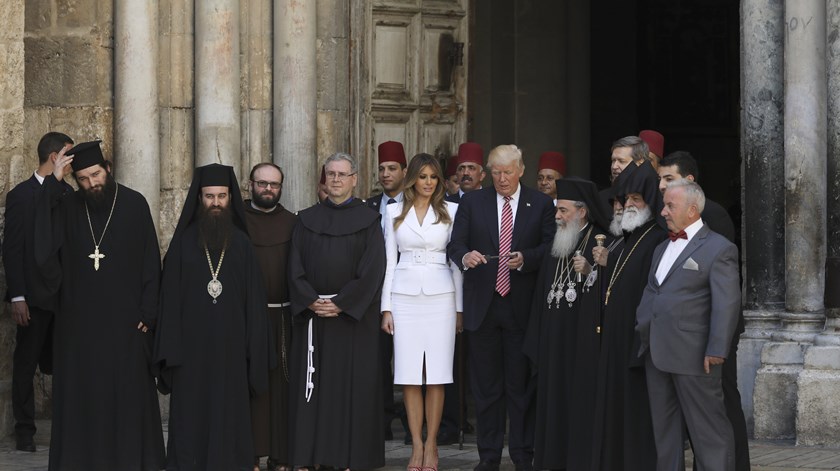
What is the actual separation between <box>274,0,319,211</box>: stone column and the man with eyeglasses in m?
1.91

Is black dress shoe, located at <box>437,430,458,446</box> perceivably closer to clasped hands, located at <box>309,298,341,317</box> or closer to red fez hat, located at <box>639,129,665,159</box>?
clasped hands, located at <box>309,298,341,317</box>

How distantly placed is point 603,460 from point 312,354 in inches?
73.7

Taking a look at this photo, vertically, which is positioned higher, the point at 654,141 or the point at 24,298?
the point at 654,141

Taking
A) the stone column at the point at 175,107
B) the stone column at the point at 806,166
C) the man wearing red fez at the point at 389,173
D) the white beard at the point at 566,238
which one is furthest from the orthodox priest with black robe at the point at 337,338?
→ the stone column at the point at 806,166

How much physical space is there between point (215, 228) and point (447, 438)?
221cm

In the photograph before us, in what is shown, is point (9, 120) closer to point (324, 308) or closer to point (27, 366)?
point (27, 366)

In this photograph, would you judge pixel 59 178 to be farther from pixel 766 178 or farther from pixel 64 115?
pixel 766 178

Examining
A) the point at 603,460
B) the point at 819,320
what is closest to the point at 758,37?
the point at 819,320

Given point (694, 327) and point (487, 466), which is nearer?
point (694, 327)

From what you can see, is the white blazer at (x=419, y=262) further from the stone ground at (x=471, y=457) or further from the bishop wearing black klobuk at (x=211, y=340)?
the stone ground at (x=471, y=457)

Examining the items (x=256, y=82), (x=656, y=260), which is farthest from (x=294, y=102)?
(x=656, y=260)

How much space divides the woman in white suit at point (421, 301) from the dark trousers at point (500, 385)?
0.18 m

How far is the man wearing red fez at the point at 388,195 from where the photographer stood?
36.4 ft

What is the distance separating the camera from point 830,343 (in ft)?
34.6
